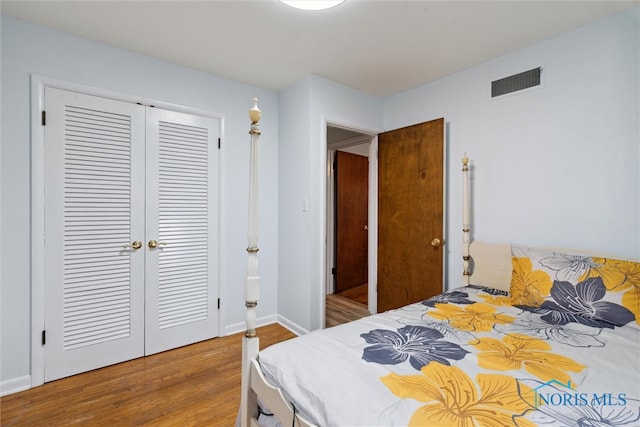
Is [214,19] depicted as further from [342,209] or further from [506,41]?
[342,209]

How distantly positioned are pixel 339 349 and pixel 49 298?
218 centimetres

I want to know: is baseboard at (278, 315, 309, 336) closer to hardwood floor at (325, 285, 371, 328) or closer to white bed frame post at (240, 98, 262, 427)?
hardwood floor at (325, 285, 371, 328)

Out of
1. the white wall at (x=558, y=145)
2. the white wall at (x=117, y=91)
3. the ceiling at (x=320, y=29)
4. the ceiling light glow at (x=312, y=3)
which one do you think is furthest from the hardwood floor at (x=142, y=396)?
the ceiling at (x=320, y=29)

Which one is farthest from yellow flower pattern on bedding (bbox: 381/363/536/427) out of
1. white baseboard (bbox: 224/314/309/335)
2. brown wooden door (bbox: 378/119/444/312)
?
white baseboard (bbox: 224/314/309/335)

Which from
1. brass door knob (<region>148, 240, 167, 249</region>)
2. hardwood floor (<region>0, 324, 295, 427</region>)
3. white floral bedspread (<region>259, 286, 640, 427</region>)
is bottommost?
hardwood floor (<region>0, 324, 295, 427</region>)

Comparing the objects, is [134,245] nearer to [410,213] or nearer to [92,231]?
[92,231]

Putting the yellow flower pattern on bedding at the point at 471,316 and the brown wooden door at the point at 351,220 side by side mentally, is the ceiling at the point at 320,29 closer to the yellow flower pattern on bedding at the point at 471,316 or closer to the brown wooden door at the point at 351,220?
the yellow flower pattern on bedding at the point at 471,316

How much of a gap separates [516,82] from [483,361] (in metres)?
2.21

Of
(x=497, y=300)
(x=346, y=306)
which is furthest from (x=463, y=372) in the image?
(x=346, y=306)

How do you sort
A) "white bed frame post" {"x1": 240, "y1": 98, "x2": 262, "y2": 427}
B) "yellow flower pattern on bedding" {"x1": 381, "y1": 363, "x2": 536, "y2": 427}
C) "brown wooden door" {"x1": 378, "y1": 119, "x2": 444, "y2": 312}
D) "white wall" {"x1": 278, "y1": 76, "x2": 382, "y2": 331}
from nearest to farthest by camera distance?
"yellow flower pattern on bedding" {"x1": 381, "y1": 363, "x2": 536, "y2": 427} < "white bed frame post" {"x1": 240, "y1": 98, "x2": 262, "y2": 427} < "brown wooden door" {"x1": 378, "y1": 119, "x2": 444, "y2": 312} < "white wall" {"x1": 278, "y1": 76, "x2": 382, "y2": 331}

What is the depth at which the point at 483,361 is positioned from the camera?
3.69ft

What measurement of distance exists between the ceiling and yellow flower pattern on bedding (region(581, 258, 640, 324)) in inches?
61.7

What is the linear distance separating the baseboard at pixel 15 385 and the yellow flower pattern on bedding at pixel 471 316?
2704 millimetres

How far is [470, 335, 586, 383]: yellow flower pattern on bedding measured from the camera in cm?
106
